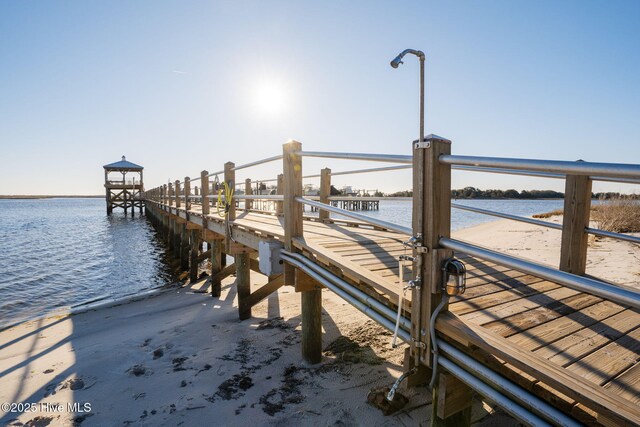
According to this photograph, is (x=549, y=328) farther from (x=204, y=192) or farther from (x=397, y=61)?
(x=204, y=192)

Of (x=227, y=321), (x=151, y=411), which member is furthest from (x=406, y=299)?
(x=227, y=321)

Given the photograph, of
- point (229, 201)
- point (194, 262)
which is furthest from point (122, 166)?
point (229, 201)

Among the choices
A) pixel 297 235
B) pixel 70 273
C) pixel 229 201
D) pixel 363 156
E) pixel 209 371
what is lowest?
pixel 70 273

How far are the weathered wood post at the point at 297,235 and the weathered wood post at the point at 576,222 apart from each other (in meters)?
2.53

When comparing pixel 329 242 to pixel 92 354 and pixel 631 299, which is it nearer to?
pixel 631 299

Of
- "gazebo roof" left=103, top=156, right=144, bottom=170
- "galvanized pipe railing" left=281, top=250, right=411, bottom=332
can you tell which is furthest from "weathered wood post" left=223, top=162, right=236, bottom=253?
"gazebo roof" left=103, top=156, right=144, bottom=170

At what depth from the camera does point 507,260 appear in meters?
1.52

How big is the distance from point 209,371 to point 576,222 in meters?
4.34

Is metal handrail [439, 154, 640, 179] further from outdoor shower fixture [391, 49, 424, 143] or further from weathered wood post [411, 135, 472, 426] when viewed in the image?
outdoor shower fixture [391, 49, 424, 143]

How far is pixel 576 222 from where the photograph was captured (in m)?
3.06

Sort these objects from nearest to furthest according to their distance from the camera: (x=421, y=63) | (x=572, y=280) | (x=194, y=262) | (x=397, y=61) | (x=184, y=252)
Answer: (x=572, y=280), (x=397, y=61), (x=421, y=63), (x=194, y=262), (x=184, y=252)

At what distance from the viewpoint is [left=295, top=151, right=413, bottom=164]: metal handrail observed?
207 centimetres

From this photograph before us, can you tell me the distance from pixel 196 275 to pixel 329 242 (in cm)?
771

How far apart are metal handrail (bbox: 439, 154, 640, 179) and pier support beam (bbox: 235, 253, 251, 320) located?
5.14m
